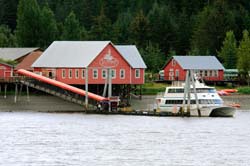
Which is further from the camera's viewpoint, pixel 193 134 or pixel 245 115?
pixel 245 115

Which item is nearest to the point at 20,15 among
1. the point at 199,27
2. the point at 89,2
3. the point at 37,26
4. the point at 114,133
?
the point at 37,26

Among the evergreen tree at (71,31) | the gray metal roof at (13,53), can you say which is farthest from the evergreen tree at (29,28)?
the gray metal roof at (13,53)

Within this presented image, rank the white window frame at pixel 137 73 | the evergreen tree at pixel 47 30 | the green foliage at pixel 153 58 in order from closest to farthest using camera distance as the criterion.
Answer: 1. the white window frame at pixel 137 73
2. the green foliage at pixel 153 58
3. the evergreen tree at pixel 47 30

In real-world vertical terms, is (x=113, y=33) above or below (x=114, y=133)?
above

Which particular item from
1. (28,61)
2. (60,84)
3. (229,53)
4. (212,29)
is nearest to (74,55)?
(60,84)

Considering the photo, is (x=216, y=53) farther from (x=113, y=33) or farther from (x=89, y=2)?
(x=89, y=2)

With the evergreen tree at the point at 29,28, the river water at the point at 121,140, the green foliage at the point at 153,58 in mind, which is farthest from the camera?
the evergreen tree at the point at 29,28

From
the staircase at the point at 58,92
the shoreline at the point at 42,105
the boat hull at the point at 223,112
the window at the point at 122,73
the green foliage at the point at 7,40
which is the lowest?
the boat hull at the point at 223,112

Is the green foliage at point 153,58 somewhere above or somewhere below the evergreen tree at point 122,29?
below

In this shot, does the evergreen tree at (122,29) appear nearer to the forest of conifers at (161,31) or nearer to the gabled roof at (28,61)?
the forest of conifers at (161,31)

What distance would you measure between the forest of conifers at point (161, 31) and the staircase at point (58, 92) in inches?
1342

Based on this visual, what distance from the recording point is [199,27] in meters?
164

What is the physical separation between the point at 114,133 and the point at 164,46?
87.9m

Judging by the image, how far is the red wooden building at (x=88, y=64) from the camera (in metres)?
110
